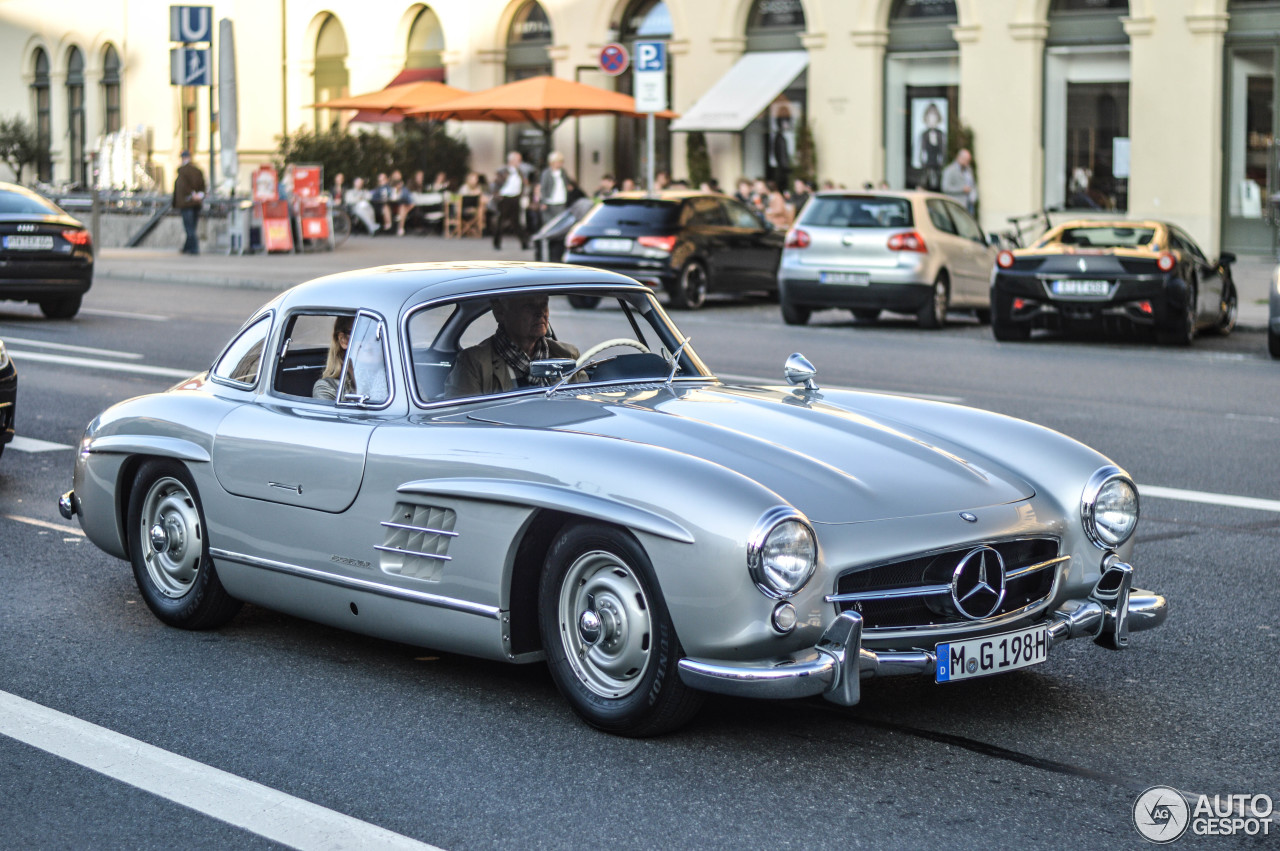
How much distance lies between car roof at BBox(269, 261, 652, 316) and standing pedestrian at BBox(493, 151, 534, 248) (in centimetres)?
2612

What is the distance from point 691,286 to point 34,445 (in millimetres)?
12182

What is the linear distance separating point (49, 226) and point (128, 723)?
593 inches

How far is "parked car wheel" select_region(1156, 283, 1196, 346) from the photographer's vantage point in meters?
17.5

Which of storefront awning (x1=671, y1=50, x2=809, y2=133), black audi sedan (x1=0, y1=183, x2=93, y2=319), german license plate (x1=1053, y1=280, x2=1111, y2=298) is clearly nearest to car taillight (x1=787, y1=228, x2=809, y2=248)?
german license plate (x1=1053, y1=280, x2=1111, y2=298)

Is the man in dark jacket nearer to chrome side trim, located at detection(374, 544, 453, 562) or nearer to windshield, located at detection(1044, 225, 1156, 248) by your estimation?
windshield, located at detection(1044, 225, 1156, 248)

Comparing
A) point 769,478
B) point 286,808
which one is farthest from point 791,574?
point 286,808

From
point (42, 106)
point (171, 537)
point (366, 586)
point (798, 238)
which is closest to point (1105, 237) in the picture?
point (798, 238)

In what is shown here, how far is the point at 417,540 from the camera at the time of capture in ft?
17.3

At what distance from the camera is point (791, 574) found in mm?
4539

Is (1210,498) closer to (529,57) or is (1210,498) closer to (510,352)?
(510,352)

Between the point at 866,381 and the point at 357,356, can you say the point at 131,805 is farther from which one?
the point at 866,381

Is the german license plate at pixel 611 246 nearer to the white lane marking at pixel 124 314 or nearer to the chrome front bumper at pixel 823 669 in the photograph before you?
the white lane marking at pixel 124 314

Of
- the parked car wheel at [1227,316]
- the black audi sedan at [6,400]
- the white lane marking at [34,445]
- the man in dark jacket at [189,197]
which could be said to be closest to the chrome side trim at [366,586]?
the black audi sedan at [6,400]

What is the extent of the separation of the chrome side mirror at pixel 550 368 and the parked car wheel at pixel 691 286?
1578cm
